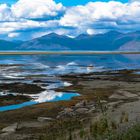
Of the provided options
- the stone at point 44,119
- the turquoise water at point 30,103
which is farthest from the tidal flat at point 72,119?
the turquoise water at point 30,103

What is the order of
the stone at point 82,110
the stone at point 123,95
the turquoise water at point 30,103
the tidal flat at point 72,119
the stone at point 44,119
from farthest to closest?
1. the stone at point 123,95
2. the turquoise water at point 30,103
3. the stone at point 82,110
4. the stone at point 44,119
5. the tidal flat at point 72,119

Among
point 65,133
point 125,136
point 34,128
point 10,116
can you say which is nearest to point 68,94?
point 10,116

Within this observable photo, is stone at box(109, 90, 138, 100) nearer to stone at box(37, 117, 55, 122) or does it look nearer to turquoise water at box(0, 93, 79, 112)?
turquoise water at box(0, 93, 79, 112)

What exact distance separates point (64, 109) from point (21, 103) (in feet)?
24.7

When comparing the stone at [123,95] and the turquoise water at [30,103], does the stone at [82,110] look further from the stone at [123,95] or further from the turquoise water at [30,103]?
the stone at [123,95]

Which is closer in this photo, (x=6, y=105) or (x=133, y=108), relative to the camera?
(x=133, y=108)

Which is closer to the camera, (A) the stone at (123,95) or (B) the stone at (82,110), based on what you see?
(B) the stone at (82,110)

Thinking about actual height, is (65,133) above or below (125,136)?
below

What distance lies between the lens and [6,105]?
37.1 m

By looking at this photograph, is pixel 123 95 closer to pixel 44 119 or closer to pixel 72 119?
pixel 44 119

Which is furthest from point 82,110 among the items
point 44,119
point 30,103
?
point 30,103

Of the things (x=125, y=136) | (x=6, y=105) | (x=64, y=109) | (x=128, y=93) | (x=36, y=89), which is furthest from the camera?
(x=36, y=89)

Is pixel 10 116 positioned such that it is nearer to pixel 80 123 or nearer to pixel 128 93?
pixel 80 123

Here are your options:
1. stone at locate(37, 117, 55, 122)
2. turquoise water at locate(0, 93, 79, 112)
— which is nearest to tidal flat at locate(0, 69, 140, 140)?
stone at locate(37, 117, 55, 122)
